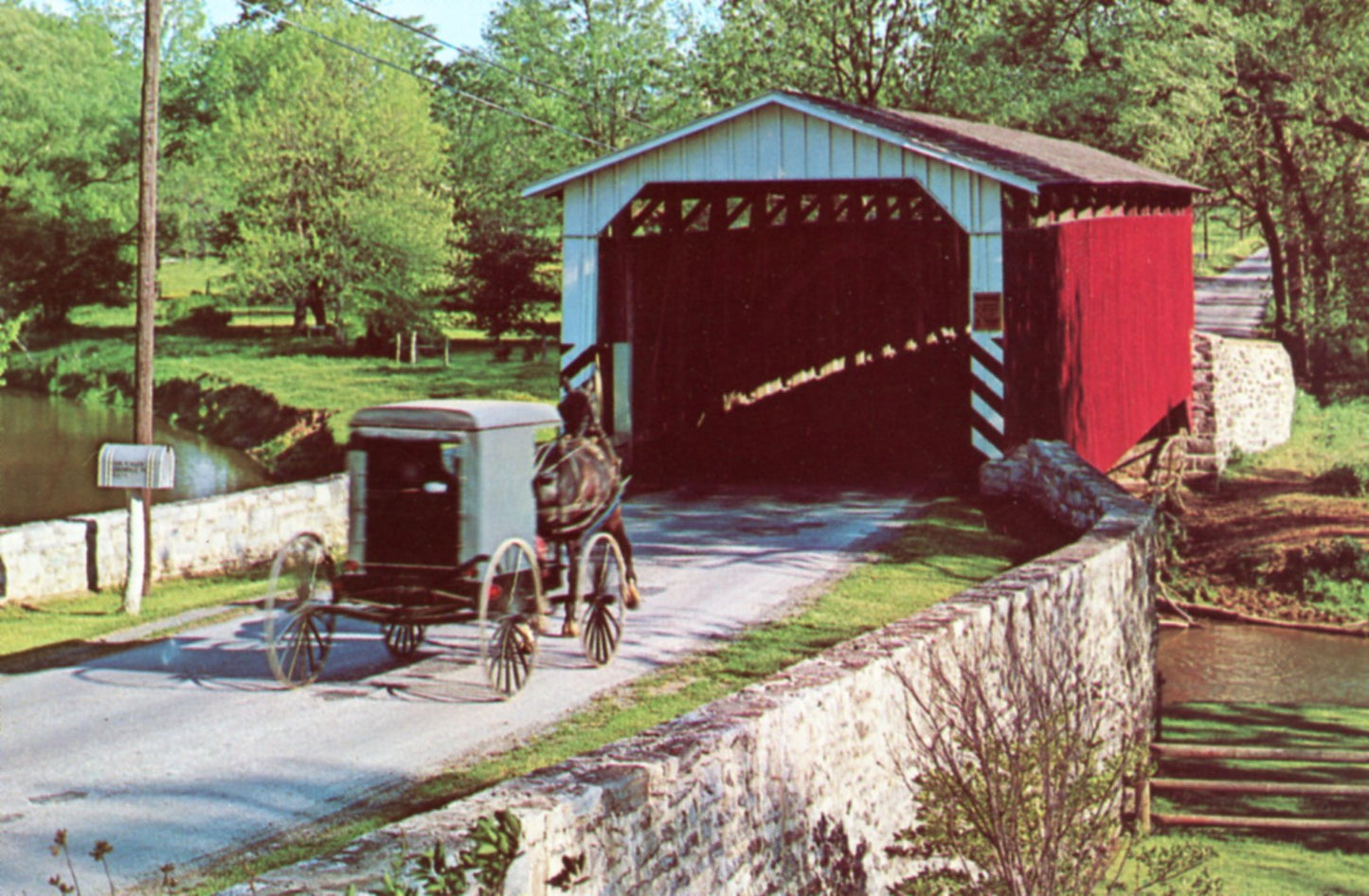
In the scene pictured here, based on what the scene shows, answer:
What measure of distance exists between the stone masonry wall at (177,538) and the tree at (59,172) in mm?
30714

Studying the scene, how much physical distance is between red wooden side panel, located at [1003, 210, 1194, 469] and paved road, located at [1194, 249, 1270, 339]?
18.2m

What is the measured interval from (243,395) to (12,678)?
35821 mm

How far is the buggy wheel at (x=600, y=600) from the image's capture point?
1109cm

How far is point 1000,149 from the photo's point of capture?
21.0m

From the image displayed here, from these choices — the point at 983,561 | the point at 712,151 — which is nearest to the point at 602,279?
the point at 712,151

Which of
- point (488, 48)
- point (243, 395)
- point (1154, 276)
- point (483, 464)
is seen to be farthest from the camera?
point (488, 48)

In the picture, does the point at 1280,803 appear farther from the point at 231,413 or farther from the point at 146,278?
the point at 231,413

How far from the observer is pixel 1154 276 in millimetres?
27875

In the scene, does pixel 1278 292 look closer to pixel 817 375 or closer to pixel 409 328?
pixel 817 375

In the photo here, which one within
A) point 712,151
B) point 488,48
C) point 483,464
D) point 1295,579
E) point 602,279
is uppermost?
point 488,48

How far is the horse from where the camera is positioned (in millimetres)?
10930

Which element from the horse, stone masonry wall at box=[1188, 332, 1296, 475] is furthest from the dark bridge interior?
the horse

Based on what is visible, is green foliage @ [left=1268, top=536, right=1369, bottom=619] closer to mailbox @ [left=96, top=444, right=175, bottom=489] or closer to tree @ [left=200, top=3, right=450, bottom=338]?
mailbox @ [left=96, top=444, right=175, bottom=489]

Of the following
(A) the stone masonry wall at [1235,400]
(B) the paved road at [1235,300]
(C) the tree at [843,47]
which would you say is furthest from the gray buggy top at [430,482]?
(B) the paved road at [1235,300]
